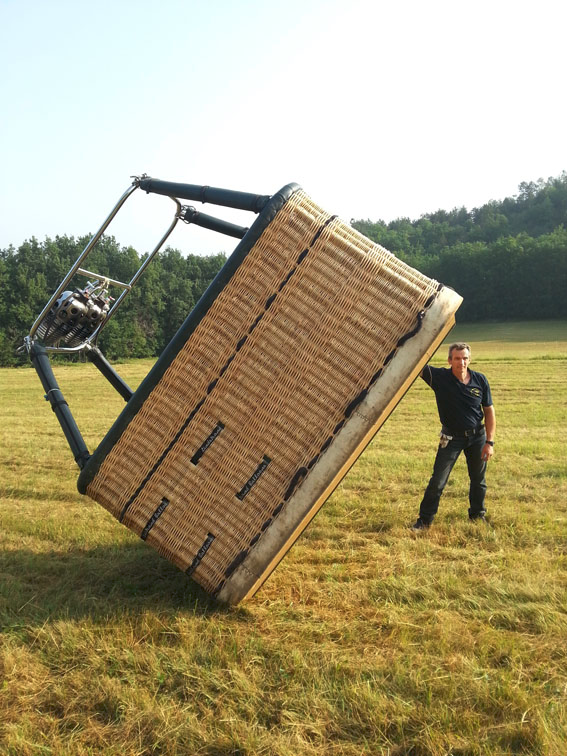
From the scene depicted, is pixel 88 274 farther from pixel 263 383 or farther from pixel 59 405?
pixel 263 383

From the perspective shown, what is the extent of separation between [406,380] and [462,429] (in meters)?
2.42

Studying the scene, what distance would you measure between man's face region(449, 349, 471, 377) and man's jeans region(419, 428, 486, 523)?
0.58m

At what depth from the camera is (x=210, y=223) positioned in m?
4.83

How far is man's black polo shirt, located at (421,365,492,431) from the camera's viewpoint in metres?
5.84

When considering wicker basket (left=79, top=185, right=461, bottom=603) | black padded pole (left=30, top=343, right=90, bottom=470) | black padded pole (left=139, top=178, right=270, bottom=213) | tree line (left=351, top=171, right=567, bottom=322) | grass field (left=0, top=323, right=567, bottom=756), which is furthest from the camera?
tree line (left=351, top=171, right=567, bottom=322)

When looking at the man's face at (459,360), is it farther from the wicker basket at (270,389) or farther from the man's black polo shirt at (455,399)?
the wicker basket at (270,389)

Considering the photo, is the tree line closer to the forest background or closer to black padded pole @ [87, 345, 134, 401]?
the forest background

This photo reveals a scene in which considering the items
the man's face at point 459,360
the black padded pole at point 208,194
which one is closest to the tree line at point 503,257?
the man's face at point 459,360

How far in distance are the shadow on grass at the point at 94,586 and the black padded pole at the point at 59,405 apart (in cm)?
88

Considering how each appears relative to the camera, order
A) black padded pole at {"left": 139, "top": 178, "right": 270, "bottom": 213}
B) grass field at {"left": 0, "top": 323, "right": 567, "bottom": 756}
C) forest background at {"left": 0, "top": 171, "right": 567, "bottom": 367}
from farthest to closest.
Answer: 1. forest background at {"left": 0, "top": 171, "right": 567, "bottom": 367}
2. black padded pole at {"left": 139, "top": 178, "right": 270, "bottom": 213}
3. grass field at {"left": 0, "top": 323, "right": 567, "bottom": 756}

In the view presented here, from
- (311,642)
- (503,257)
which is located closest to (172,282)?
(503,257)

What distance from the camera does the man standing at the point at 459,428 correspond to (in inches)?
227

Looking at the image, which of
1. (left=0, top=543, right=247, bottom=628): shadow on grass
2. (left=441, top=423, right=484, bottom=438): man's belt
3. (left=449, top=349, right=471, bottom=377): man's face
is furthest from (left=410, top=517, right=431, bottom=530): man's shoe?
(left=0, top=543, right=247, bottom=628): shadow on grass

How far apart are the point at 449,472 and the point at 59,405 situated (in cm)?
324
